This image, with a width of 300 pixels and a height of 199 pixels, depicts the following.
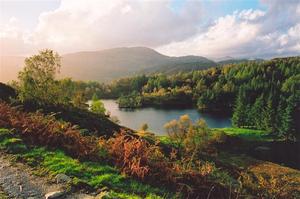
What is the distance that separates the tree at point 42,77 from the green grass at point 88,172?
99.1 feet

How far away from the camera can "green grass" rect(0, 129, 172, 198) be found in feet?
28.6

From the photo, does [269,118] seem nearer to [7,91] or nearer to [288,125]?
[288,125]

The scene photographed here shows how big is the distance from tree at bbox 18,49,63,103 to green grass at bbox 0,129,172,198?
3020 centimetres

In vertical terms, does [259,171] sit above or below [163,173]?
below

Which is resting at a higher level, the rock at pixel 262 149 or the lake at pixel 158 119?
the rock at pixel 262 149

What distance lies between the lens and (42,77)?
43688 mm

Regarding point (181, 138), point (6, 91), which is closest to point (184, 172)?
point (6, 91)

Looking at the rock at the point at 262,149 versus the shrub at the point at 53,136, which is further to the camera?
the rock at the point at 262,149

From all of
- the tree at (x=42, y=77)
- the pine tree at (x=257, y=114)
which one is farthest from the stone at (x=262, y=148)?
the tree at (x=42, y=77)

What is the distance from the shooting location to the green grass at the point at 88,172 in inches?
343

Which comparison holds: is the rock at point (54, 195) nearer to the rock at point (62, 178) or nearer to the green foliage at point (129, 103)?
the rock at point (62, 178)

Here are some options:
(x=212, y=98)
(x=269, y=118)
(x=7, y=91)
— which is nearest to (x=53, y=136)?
(x=7, y=91)

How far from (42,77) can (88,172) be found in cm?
3705

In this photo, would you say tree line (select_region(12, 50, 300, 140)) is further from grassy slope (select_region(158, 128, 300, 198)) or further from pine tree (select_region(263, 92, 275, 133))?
grassy slope (select_region(158, 128, 300, 198))
